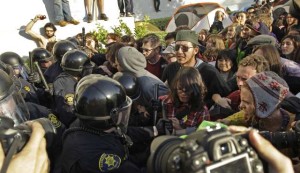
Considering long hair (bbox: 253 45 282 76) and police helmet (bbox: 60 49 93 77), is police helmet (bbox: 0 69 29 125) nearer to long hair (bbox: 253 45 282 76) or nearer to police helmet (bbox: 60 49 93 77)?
police helmet (bbox: 60 49 93 77)

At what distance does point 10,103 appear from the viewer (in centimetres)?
247

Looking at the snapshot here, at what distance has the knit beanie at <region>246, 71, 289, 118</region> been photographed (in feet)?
7.66

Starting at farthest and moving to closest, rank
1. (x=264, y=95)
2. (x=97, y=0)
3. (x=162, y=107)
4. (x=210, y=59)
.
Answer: (x=97, y=0) → (x=210, y=59) → (x=162, y=107) → (x=264, y=95)

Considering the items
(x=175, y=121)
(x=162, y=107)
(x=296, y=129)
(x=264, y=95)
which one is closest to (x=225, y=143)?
(x=296, y=129)

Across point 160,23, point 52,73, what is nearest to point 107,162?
point 52,73

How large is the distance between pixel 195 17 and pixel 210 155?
13281 millimetres

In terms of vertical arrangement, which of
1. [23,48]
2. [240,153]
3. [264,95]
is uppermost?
[240,153]

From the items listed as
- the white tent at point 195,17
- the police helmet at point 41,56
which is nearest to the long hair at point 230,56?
the police helmet at point 41,56

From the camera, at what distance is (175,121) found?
3152 mm

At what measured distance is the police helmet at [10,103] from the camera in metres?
2.40

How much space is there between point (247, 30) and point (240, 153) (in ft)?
17.5

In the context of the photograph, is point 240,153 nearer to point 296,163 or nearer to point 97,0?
point 296,163

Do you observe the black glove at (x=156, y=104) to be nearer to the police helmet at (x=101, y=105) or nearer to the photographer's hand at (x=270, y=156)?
the police helmet at (x=101, y=105)

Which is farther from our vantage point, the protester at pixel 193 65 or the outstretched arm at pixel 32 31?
the outstretched arm at pixel 32 31
